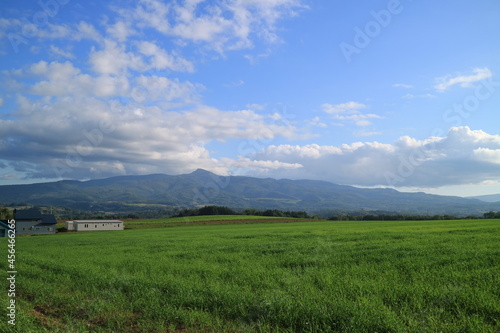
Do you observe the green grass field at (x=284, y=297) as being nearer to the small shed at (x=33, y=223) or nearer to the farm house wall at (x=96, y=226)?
the farm house wall at (x=96, y=226)

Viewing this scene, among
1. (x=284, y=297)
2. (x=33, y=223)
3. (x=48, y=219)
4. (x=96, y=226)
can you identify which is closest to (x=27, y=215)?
(x=33, y=223)

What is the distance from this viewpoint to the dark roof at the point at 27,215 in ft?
269

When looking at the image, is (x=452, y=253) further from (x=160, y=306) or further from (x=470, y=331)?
(x=160, y=306)

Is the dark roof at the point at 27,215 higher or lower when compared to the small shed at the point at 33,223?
higher

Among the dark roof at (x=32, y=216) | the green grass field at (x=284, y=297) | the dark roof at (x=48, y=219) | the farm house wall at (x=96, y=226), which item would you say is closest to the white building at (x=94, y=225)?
the farm house wall at (x=96, y=226)

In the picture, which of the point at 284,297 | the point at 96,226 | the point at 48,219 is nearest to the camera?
the point at 284,297

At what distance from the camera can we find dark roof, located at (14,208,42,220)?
269 ft

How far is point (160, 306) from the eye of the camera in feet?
29.4

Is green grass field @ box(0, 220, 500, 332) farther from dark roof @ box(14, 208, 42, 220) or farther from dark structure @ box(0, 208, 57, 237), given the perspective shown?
dark roof @ box(14, 208, 42, 220)

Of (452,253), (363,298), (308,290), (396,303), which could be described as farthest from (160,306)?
(452,253)

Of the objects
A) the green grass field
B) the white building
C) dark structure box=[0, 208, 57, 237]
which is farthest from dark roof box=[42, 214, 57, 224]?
the green grass field

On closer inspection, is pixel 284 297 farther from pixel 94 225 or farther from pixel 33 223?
pixel 33 223

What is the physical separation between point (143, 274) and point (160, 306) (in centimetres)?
473

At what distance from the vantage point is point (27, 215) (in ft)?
273
